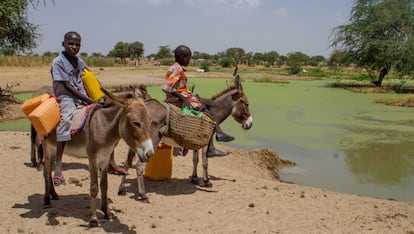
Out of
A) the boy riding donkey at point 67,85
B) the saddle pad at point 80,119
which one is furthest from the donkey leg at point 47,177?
the saddle pad at point 80,119

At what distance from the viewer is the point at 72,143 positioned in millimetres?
4609

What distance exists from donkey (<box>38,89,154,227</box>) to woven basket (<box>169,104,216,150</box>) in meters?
1.41

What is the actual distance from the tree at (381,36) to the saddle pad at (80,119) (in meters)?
26.7

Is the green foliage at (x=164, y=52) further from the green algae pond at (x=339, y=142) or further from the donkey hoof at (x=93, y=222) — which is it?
the donkey hoof at (x=93, y=222)

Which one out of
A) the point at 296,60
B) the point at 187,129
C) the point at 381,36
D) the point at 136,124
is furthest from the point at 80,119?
the point at 296,60

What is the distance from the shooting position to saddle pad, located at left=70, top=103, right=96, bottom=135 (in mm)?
4457

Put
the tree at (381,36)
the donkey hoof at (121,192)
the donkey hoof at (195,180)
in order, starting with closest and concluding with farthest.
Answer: the donkey hoof at (121,192) → the donkey hoof at (195,180) → the tree at (381,36)

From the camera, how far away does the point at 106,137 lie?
4160 millimetres

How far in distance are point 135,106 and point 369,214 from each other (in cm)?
322

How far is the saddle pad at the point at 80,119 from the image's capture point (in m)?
4.46

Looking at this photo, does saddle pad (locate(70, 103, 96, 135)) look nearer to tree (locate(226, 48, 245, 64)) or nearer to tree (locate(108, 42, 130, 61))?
tree (locate(226, 48, 245, 64))

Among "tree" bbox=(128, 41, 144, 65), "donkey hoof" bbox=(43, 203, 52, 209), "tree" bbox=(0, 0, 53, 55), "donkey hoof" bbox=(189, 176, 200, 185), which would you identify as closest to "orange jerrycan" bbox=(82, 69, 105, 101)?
"donkey hoof" bbox=(43, 203, 52, 209)

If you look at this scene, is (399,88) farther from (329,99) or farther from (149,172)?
(149,172)

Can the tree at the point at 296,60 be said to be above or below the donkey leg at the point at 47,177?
above
